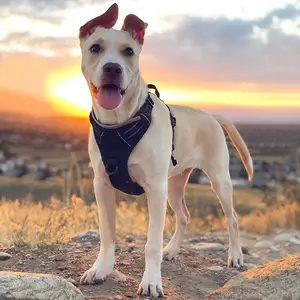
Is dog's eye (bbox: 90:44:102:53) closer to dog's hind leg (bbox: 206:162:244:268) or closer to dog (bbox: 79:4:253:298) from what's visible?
dog (bbox: 79:4:253:298)

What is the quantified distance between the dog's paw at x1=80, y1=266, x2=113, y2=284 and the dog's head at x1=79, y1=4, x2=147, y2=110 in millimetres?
1456

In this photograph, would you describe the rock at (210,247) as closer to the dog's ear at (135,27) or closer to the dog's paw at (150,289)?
the dog's paw at (150,289)

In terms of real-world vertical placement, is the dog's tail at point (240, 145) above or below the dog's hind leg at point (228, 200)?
above

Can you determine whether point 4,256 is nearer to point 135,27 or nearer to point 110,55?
point 110,55

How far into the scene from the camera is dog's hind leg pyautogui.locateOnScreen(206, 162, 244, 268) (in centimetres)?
629

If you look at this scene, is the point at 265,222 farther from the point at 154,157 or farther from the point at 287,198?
the point at 154,157

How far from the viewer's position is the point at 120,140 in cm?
486

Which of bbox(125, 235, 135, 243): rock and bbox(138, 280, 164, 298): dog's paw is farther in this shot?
bbox(125, 235, 135, 243): rock

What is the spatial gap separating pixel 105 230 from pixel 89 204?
4171 millimetres

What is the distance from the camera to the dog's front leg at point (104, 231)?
5.22m

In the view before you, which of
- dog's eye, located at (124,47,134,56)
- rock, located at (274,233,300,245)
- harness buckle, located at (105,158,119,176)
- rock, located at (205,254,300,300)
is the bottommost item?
rock, located at (274,233,300,245)

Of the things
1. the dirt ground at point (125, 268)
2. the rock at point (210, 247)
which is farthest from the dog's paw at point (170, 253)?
the rock at point (210, 247)

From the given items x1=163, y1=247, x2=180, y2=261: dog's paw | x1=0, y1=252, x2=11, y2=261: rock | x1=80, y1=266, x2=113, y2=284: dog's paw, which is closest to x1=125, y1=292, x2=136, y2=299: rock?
x1=80, y1=266, x2=113, y2=284: dog's paw

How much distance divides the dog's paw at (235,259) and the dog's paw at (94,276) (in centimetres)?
173
